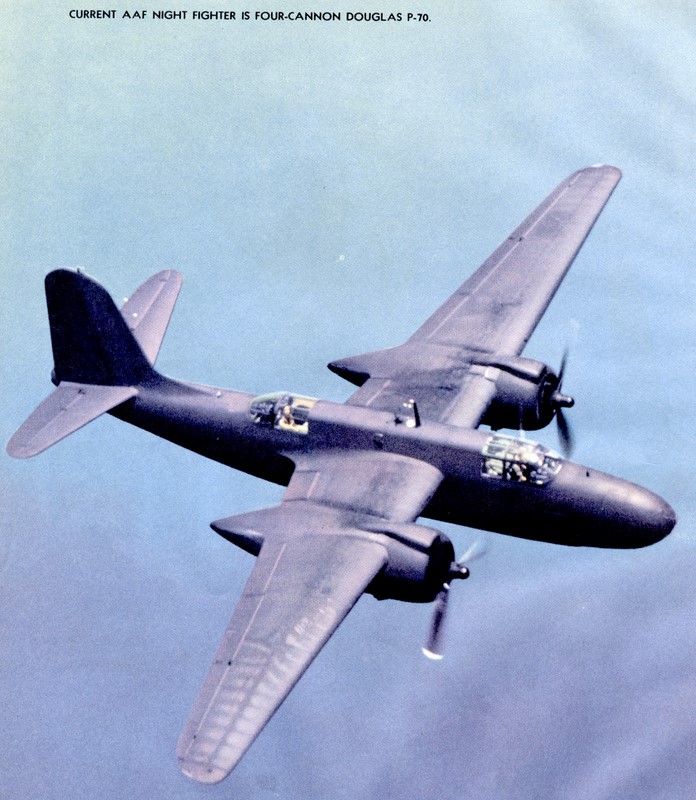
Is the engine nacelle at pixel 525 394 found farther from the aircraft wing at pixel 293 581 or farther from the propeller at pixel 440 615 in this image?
the propeller at pixel 440 615

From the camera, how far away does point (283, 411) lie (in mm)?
28391

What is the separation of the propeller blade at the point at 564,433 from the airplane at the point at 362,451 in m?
0.07

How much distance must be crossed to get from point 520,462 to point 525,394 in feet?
10.5

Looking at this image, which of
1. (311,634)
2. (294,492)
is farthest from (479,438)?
(311,634)

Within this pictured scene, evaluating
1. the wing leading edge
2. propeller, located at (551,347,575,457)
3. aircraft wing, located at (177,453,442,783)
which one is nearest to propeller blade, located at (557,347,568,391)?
propeller, located at (551,347,575,457)

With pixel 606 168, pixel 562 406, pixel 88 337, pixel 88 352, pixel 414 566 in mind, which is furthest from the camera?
pixel 606 168

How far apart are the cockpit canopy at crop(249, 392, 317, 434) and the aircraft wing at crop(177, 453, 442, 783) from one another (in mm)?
933

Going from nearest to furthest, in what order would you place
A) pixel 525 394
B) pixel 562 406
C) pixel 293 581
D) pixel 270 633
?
pixel 270 633 < pixel 293 581 < pixel 525 394 < pixel 562 406

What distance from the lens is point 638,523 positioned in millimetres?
25703

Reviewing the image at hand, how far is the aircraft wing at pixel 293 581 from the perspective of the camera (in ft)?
69.3

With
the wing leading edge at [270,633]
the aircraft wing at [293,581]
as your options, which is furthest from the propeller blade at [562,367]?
the wing leading edge at [270,633]

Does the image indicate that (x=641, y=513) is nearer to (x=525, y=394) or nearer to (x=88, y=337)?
(x=525, y=394)

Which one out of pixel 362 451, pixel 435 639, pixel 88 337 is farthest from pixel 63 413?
pixel 435 639

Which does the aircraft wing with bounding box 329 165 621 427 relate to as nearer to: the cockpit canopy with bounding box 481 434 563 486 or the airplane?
the airplane
